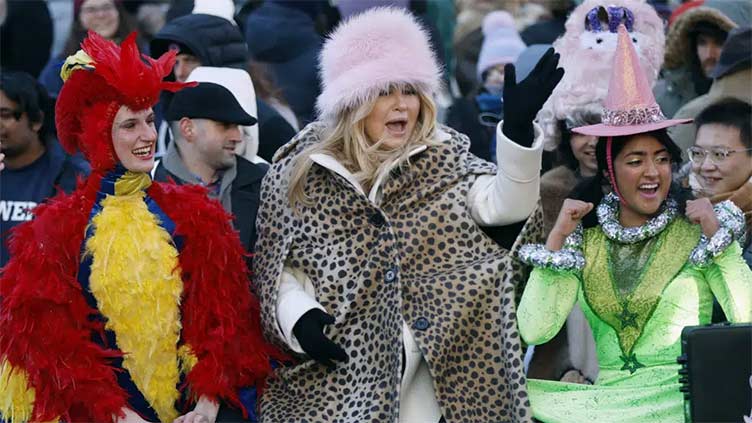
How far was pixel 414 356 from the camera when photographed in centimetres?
551

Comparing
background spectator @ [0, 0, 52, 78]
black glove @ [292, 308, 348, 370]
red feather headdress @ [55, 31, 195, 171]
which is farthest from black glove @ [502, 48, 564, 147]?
background spectator @ [0, 0, 52, 78]

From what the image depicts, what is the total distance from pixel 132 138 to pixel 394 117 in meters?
1.01

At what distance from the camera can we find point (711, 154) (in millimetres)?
6039

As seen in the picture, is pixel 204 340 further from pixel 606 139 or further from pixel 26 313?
pixel 606 139

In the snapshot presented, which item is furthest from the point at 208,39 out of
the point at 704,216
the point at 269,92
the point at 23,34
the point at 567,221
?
the point at 704,216

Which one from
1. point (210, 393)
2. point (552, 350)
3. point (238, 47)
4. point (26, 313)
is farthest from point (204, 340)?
point (238, 47)

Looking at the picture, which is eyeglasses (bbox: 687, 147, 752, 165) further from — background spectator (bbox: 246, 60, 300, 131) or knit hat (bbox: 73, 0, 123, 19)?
knit hat (bbox: 73, 0, 123, 19)

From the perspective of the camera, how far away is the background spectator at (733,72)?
7035 millimetres

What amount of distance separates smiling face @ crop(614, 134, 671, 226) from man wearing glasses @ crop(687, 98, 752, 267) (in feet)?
1.39

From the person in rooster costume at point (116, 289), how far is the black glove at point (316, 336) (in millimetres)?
272

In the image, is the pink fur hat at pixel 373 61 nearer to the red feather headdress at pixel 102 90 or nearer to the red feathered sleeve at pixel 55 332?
the red feather headdress at pixel 102 90

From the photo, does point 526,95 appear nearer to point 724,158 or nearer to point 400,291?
point 400,291

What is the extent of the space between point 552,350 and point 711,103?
1.44m

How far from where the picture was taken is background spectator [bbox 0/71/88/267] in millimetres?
7535
